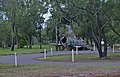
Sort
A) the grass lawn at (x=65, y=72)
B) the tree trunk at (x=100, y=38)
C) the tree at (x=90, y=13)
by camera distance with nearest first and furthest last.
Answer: the grass lawn at (x=65, y=72), the tree at (x=90, y=13), the tree trunk at (x=100, y=38)

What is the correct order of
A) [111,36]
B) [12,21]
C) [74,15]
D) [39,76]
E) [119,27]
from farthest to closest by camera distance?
[12,21] → [111,36] → [119,27] → [74,15] → [39,76]

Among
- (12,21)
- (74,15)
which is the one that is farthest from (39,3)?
(12,21)

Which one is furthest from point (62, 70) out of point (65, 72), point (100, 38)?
point (100, 38)

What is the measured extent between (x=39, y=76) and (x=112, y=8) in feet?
58.6

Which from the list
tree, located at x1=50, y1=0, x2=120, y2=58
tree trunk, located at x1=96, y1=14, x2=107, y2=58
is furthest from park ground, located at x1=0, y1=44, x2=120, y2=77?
tree trunk, located at x1=96, y1=14, x2=107, y2=58

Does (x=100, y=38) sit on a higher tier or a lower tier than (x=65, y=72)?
higher

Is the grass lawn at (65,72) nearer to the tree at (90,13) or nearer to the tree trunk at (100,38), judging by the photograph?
the tree at (90,13)

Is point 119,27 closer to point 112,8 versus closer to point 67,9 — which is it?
point 112,8

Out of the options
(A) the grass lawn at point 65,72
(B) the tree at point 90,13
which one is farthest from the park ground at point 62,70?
(B) the tree at point 90,13

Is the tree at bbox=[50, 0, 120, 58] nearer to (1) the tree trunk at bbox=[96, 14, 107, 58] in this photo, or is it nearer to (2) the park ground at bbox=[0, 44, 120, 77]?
(1) the tree trunk at bbox=[96, 14, 107, 58]

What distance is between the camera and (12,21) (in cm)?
6394

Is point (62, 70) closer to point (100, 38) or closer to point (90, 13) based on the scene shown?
point (90, 13)

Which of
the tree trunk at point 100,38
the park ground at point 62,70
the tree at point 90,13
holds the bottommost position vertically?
the park ground at point 62,70

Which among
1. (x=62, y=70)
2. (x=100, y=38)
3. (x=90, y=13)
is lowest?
(x=62, y=70)
